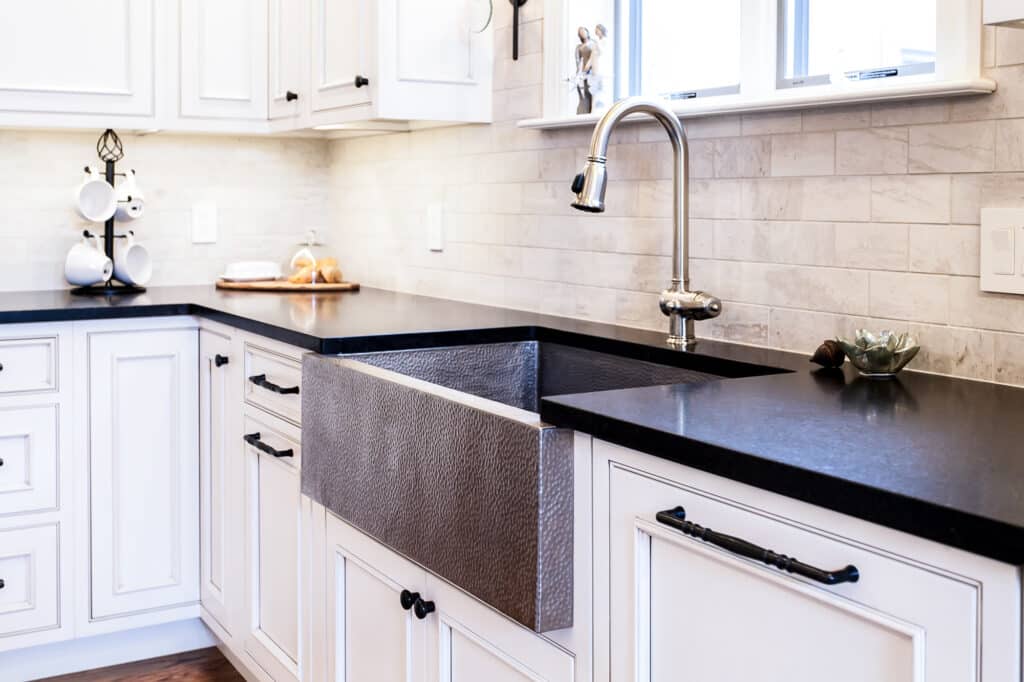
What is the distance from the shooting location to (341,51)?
2949 mm

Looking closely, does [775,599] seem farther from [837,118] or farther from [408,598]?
[837,118]

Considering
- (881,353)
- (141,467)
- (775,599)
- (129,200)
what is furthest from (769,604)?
(129,200)

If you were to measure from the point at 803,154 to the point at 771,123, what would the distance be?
10cm

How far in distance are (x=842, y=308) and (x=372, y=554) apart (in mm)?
909

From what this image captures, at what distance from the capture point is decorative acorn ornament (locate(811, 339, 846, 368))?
67.9 inches

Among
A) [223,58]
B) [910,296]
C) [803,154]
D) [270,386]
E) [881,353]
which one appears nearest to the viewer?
[881,353]

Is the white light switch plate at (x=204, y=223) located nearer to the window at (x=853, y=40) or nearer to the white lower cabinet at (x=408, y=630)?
the white lower cabinet at (x=408, y=630)

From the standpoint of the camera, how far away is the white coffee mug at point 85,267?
10.5 ft

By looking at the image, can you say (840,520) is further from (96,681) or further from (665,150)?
(96,681)

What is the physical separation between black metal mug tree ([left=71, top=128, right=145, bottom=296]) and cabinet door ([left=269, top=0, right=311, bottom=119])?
1.57 feet

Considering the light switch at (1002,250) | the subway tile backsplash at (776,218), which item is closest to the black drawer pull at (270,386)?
the subway tile backsplash at (776,218)

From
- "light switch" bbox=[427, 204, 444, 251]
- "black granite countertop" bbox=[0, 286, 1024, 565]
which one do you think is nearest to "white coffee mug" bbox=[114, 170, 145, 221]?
"light switch" bbox=[427, 204, 444, 251]

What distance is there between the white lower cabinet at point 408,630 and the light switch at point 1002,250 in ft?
2.68

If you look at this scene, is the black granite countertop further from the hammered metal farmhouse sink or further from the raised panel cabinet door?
the raised panel cabinet door
